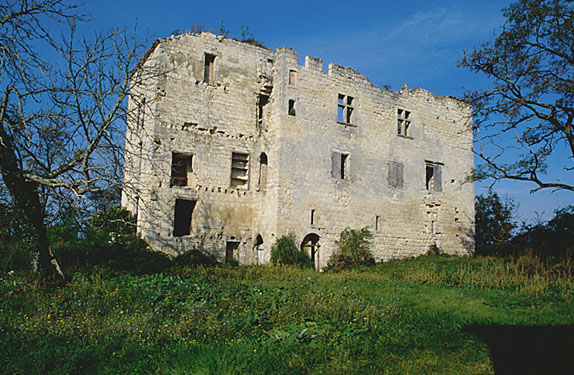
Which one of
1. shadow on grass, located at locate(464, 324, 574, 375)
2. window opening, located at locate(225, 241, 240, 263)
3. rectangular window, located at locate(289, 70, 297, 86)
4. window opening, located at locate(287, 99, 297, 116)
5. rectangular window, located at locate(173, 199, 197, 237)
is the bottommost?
shadow on grass, located at locate(464, 324, 574, 375)

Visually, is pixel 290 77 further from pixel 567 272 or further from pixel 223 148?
pixel 567 272

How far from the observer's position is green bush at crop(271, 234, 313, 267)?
16.3 meters

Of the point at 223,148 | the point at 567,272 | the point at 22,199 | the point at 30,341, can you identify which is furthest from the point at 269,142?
the point at 30,341

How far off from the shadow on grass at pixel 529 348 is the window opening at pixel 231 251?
11.5 m

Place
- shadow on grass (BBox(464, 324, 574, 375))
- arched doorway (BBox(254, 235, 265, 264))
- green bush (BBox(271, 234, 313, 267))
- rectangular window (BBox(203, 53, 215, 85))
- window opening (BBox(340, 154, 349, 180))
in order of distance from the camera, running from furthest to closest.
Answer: window opening (BBox(340, 154, 349, 180))
rectangular window (BBox(203, 53, 215, 85))
arched doorway (BBox(254, 235, 265, 264))
green bush (BBox(271, 234, 313, 267))
shadow on grass (BBox(464, 324, 574, 375))

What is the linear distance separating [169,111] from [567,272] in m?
14.1

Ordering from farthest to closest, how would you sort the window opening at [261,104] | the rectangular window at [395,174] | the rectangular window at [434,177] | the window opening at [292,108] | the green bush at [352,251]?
the rectangular window at [434,177] < the rectangular window at [395,174] < the window opening at [261,104] < the window opening at [292,108] < the green bush at [352,251]

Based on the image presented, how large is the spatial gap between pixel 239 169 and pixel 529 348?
13.4 metres

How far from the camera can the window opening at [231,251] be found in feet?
57.9

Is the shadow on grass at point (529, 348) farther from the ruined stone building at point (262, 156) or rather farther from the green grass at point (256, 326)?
the ruined stone building at point (262, 156)

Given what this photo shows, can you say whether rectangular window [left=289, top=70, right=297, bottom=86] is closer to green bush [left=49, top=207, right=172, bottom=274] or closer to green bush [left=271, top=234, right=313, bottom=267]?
green bush [left=271, top=234, right=313, bottom=267]

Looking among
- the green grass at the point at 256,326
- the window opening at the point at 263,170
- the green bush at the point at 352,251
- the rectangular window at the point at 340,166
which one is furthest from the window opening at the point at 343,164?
the green grass at the point at 256,326

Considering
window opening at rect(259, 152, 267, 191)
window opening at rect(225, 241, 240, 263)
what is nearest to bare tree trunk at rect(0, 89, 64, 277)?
window opening at rect(225, 241, 240, 263)

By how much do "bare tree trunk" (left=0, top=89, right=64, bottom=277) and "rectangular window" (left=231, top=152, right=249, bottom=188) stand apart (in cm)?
882
